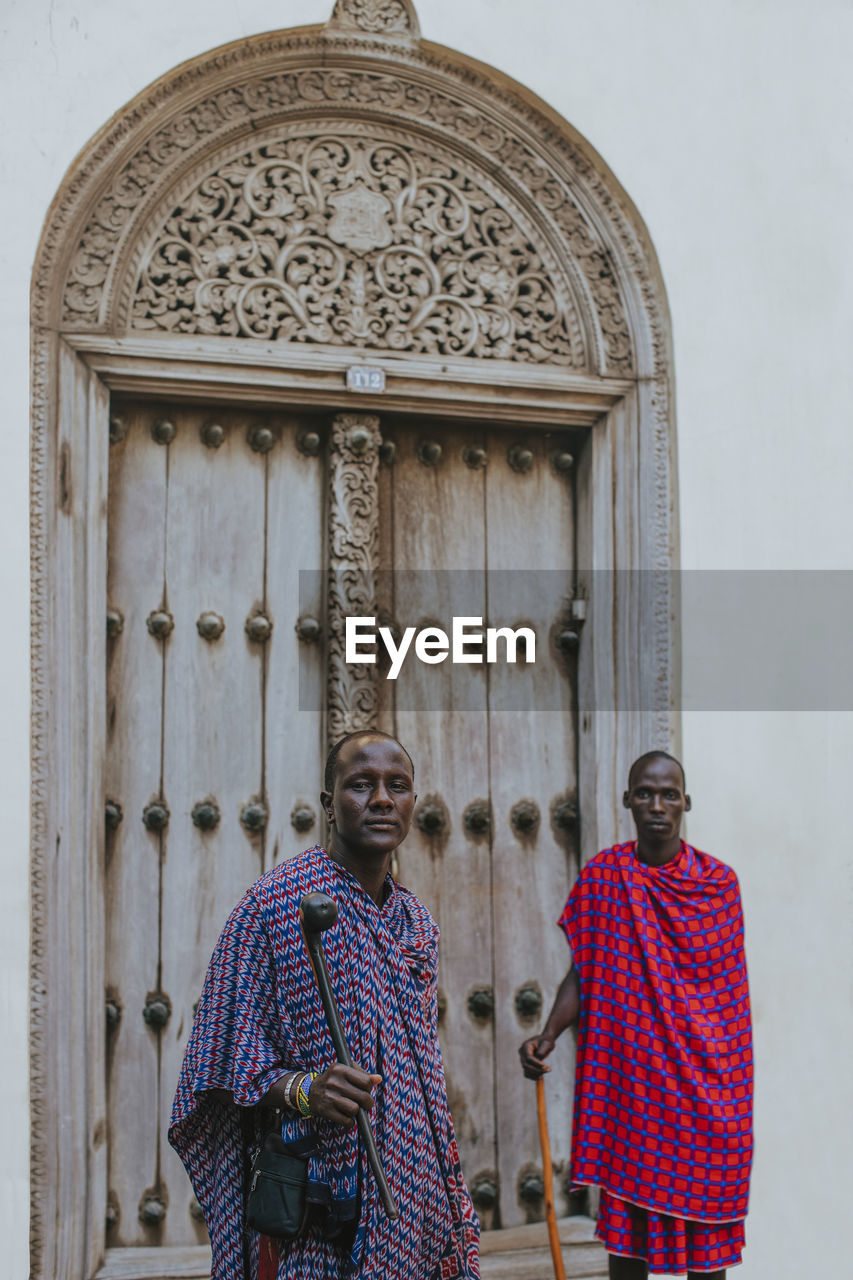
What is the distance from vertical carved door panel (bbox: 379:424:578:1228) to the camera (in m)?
3.62

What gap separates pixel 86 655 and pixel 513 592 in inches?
46.6

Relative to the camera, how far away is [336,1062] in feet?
6.85

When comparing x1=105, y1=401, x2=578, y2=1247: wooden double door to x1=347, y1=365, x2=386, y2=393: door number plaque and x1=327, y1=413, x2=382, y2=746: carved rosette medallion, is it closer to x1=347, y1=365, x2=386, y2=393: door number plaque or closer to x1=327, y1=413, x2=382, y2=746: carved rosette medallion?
x1=327, y1=413, x2=382, y2=746: carved rosette medallion

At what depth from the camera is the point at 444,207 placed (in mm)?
3691

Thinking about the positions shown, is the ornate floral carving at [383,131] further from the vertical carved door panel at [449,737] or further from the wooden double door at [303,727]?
the vertical carved door panel at [449,737]

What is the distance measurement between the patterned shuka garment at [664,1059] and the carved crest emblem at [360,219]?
A: 67.9 inches

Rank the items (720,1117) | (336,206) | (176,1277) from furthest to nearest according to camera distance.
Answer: (336,206) < (176,1277) < (720,1117)

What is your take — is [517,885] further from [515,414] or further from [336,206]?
[336,206]

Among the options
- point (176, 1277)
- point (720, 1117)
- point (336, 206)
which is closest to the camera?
point (720, 1117)

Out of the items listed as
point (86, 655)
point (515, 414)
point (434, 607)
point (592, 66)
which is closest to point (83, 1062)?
point (86, 655)

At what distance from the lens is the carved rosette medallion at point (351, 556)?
Result: 354 centimetres

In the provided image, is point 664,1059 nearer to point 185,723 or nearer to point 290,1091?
point 290,1091

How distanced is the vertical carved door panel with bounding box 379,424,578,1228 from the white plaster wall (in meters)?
0.40

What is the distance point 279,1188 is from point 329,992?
13.7 inches
